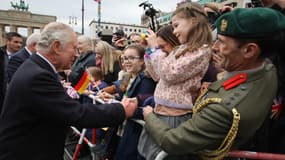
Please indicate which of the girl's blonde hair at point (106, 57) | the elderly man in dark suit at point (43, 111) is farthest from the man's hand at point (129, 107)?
the girl's blonde hair at point (106, 57)

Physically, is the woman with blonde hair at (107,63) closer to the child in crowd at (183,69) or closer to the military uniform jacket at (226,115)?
the child in crowd at (183,69)

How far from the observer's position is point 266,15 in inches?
51.3

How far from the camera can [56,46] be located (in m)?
2.05

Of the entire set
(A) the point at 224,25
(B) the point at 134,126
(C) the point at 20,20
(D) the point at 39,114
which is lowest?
(B) the point at 134,126

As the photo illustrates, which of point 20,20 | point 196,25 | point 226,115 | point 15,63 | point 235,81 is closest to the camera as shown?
point 226,115

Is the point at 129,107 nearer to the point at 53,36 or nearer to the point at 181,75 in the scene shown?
the point at 181,75

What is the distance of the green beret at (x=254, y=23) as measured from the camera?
130 cm

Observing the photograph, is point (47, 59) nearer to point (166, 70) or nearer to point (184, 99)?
point (166, 70)

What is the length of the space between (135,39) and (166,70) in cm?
289

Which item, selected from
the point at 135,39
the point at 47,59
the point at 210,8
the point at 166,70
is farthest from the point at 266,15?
the point at 135,39

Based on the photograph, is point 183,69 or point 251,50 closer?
point 251,50

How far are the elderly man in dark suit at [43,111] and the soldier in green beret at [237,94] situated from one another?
0.66m

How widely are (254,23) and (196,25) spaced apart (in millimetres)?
714

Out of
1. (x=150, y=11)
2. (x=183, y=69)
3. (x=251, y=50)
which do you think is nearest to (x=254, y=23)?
(x=251, y=50)
